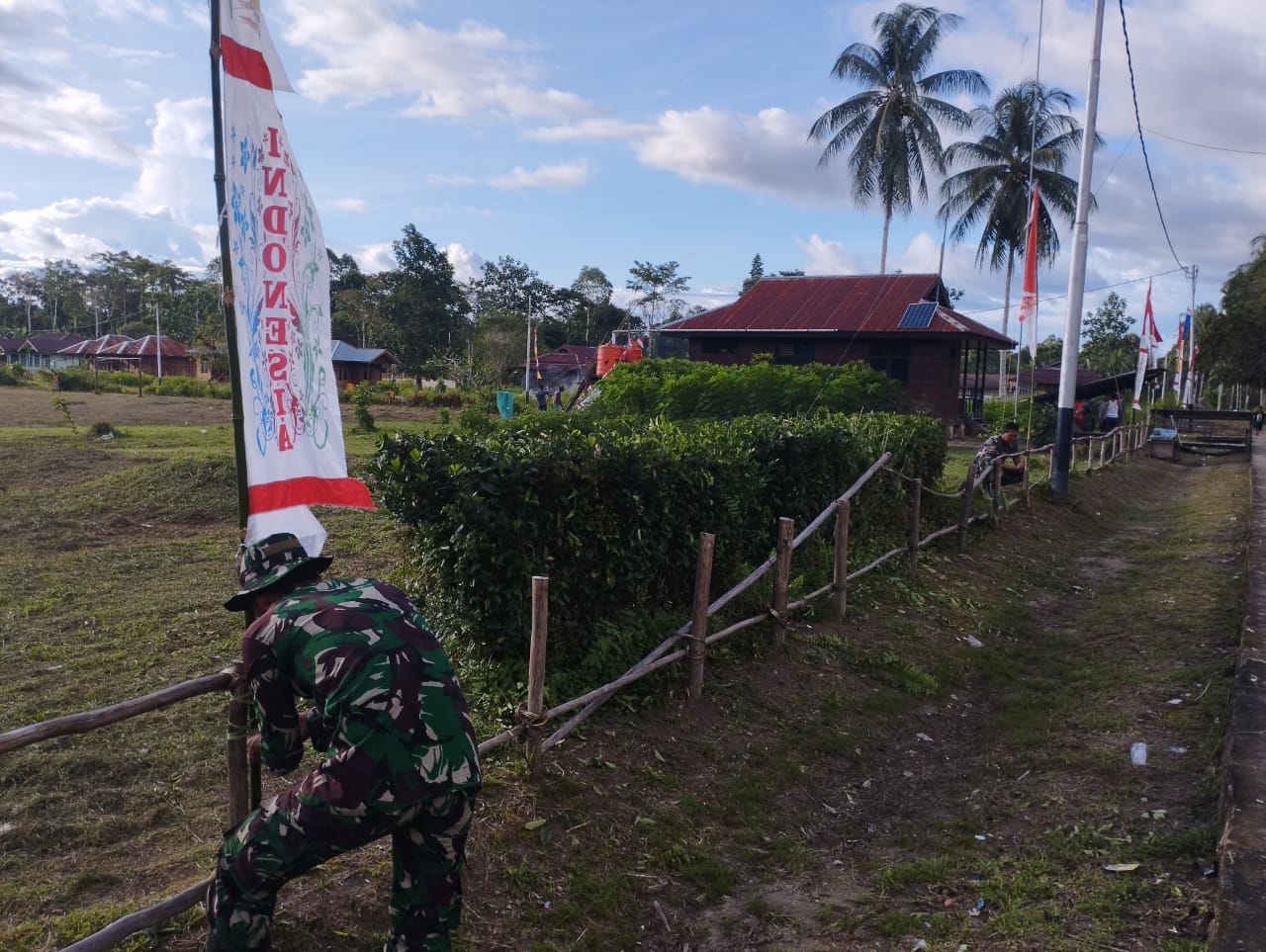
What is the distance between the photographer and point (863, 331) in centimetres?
2586

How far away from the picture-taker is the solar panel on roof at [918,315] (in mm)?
25583

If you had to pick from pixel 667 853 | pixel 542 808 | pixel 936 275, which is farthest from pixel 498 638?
pixel 936 275

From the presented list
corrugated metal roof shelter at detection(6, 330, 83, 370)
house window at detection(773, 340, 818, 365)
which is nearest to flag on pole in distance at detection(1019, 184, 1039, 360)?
house window at detection(773, 340, 818, 365)

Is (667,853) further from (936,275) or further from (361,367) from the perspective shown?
(361,367)

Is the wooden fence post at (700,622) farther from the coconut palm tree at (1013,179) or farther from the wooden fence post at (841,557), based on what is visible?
the coconut palm tree at (1013,179)

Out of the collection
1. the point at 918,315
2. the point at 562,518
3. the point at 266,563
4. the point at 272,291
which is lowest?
the point at 562,518

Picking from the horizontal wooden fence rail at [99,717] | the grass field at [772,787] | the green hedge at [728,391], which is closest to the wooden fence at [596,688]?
the horizontal wooden fence rail at [99,717]

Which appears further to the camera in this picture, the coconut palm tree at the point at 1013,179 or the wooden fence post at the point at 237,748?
the coconut palm tree at the point at 1013,179

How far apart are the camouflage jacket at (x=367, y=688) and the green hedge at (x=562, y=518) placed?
208 centimetres

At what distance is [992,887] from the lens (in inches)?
161

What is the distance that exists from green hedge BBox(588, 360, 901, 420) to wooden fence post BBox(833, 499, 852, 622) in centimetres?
943

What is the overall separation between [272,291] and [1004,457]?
429 inches

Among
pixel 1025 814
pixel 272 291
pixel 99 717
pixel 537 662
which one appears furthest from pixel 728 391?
pixel 99 717

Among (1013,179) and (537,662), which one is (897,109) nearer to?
(1013,179)
